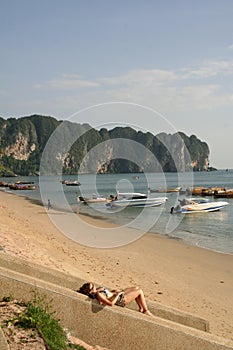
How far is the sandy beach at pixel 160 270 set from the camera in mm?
9719

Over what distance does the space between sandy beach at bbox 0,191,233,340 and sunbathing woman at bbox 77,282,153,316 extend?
197 cm

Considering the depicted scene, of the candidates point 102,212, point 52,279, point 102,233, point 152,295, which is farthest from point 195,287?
point 102,212

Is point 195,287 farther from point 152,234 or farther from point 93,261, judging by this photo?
point 152,234

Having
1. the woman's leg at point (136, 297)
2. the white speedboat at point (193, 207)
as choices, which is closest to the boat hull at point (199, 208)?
the white speedboat at point (193, 207)

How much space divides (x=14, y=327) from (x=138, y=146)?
929 inches

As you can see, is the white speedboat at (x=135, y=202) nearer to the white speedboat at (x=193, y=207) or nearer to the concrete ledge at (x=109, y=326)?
the white speedboat at (x=193, y=207)

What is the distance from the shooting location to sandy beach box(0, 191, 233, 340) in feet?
31.9

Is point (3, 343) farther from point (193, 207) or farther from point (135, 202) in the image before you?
point (135, 202)

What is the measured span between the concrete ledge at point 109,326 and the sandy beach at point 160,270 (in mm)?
2402

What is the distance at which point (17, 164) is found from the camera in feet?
639

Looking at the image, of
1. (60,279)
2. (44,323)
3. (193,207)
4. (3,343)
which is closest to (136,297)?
(60,279)

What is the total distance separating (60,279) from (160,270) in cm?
751

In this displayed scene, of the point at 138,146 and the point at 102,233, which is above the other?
the point at 138,146

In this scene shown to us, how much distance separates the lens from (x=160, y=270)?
541 inches
